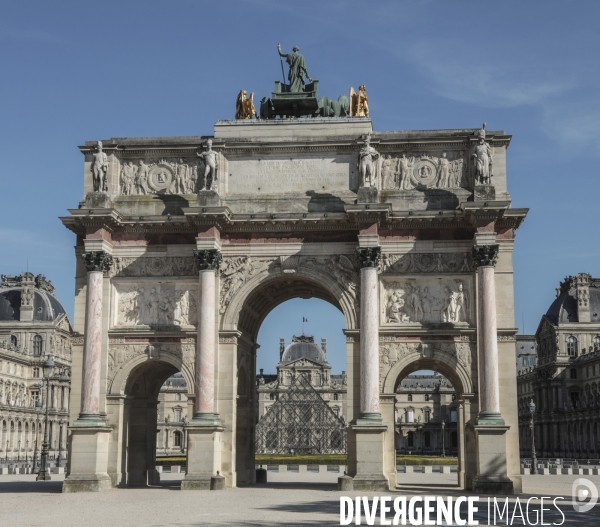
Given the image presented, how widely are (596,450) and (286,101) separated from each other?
82180 millimetres

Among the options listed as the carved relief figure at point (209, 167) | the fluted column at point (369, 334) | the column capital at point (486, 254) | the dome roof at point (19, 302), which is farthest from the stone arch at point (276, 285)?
the dome roof at point (19, 302)

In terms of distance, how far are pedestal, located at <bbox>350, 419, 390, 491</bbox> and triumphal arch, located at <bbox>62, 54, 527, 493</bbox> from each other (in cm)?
7

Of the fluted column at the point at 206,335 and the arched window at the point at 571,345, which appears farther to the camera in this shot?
the arched window at the point at 571,345

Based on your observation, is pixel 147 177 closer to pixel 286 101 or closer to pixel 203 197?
pixel 203 197

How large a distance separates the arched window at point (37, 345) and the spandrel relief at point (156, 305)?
314ft

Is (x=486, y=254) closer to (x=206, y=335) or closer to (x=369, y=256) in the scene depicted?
(x=369, y=256)

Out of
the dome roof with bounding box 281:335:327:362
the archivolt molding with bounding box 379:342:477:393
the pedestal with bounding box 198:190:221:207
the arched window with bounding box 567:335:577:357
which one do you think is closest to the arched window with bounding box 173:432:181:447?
the dome roof with bounding box 281:335:327:362

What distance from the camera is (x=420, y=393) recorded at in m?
164

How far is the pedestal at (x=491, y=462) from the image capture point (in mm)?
34438

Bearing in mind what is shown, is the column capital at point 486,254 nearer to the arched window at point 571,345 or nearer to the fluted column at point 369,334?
the fluted column at point 369,334

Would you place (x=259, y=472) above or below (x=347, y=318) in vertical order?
below

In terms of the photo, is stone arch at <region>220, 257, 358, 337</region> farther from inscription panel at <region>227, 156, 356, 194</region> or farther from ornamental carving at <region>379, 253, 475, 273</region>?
inscription panel at <region>227, 156, 356, 194</region>

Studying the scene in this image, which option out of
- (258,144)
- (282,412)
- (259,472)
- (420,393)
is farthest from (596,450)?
(258,144)

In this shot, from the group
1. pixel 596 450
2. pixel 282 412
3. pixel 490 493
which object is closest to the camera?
pixel 490 493
